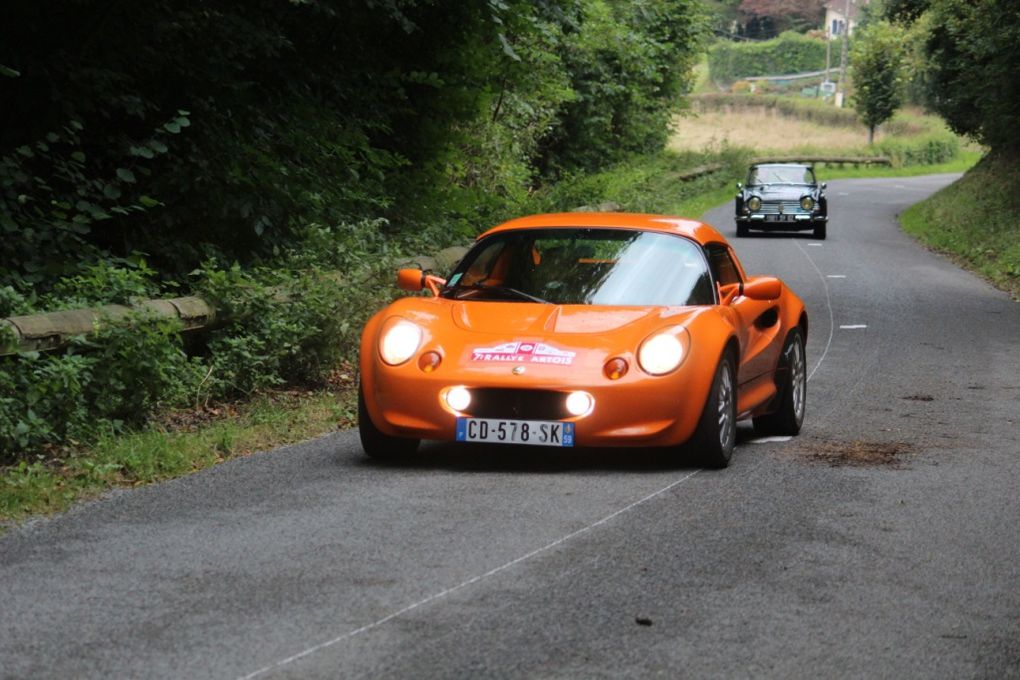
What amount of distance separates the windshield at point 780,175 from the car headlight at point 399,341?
27.8 metres

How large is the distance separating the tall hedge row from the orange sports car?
12693 centimetres

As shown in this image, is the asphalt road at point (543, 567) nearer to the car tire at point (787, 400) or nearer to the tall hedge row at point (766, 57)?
the car tire at point (787, 400)

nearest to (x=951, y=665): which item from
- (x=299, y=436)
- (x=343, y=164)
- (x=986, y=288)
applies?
(x=299, y=436)

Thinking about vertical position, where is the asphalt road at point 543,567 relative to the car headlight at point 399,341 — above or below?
below

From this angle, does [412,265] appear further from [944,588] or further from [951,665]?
[951,665]

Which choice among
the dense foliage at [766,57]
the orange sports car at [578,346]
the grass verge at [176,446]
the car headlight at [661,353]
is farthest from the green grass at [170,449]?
the dense foliage at [766,57]

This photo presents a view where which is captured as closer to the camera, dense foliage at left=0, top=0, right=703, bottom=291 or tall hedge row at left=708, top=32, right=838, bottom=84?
dense foliage at left=0, top=0, right=703, bottom=291

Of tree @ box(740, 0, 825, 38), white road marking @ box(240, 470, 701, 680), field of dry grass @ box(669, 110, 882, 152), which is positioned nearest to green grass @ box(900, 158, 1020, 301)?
white road marking @ box(240, 470, 701, 680)

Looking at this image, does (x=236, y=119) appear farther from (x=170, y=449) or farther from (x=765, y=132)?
(x=765, y=132)

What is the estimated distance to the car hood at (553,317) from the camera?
9117mm

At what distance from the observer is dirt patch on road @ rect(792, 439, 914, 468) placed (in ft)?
31.2

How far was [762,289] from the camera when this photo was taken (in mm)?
9820

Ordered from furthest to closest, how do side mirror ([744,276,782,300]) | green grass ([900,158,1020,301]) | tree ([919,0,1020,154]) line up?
tree ([919,0,1020,154]), green grass ([900,158,1020,301]), side mirror ([744,276,782,300])

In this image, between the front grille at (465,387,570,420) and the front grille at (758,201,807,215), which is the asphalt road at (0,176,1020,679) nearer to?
the front grille at (465,387,570,420)
